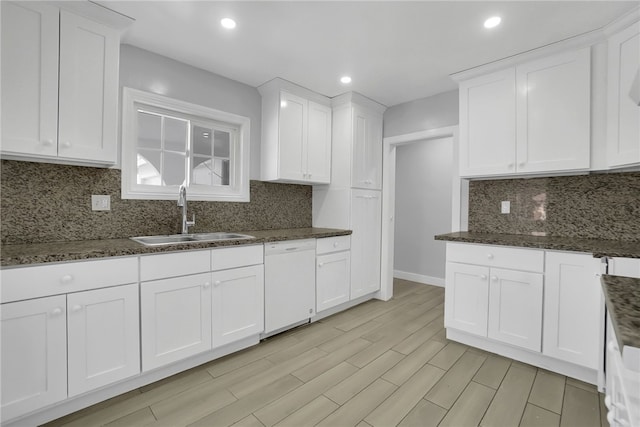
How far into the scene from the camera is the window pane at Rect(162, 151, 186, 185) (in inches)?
104

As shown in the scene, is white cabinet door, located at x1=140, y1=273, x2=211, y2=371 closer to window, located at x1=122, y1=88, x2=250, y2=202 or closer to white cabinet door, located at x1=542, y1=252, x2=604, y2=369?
window, located at x1=122, y1=88, x2=250, y2=202

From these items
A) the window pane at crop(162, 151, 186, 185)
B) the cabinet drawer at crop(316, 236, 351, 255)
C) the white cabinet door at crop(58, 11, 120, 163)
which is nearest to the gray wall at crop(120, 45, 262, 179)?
the white cabinet door at crop(58, 11, 120, 163)

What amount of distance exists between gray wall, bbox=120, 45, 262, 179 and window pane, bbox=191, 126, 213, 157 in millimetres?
246

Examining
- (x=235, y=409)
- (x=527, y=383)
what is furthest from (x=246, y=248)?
(x=527, y=383)

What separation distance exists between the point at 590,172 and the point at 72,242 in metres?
3.89

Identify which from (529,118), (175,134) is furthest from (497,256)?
(175,134)

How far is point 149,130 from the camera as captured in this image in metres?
2.55

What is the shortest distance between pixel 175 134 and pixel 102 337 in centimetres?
177

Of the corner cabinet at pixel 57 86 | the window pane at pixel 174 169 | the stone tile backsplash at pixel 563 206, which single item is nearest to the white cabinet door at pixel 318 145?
the window pane at pixel 174 169

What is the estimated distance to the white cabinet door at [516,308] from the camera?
212 cm

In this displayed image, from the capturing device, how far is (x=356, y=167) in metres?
3.39

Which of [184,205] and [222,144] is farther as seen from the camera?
[222,144]

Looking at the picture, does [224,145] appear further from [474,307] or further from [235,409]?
[474,307]

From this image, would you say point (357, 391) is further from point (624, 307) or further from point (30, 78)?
point (30, 78)
